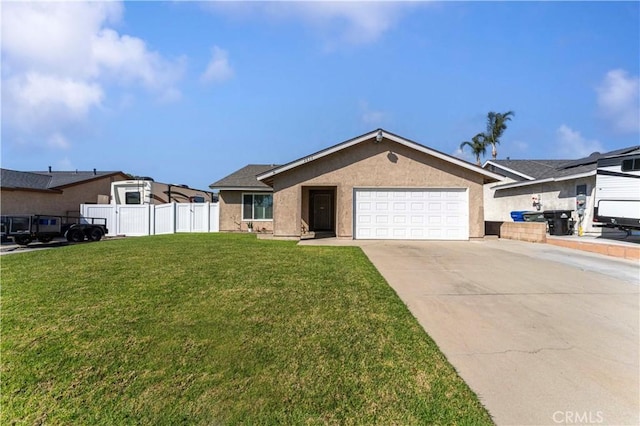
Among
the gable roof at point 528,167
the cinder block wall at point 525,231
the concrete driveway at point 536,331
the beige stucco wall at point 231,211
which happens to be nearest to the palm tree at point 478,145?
the gable roof at point 528,167

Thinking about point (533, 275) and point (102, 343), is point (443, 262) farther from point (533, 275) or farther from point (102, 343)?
point (102, 343)

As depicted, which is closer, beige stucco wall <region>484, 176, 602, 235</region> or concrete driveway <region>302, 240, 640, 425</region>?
concrete driveway <region>302, 240, 640, 425</region>

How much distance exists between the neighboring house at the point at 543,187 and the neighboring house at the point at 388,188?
206 inches

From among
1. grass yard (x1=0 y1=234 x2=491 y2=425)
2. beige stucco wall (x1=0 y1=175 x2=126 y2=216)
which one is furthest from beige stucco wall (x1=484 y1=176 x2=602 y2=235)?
beige stucco wall (x1=0 y1=175 x2=126 y2=216)

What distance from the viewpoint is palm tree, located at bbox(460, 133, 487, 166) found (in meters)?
36.9

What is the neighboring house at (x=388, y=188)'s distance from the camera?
45.1ft

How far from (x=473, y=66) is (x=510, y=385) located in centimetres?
1568

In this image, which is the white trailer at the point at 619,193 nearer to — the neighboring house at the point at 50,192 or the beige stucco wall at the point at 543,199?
the beige stucco wall at the point at 543,199

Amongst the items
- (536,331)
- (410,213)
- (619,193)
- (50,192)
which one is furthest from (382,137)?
(50,192)

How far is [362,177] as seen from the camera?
13930mm

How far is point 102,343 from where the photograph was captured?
3623mm

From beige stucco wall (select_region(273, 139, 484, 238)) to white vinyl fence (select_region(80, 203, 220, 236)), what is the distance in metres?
7.68

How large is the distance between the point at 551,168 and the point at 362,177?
1450cm

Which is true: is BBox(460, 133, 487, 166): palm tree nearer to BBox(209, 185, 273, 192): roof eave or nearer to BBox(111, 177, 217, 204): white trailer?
BBox(209, 185, 273, 192): roof eave
